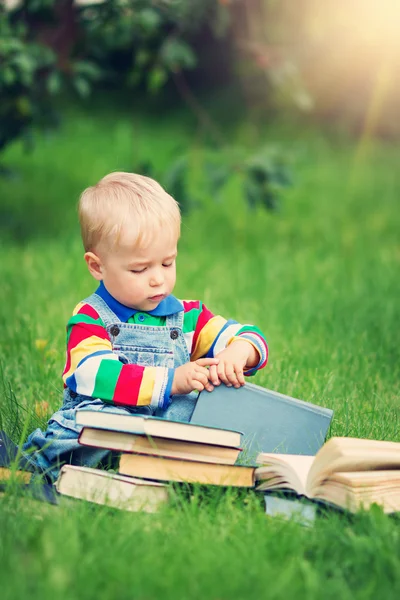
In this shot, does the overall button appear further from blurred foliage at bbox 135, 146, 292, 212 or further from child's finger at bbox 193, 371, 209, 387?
blurred foliage at bbox 135, 146, 292, 212

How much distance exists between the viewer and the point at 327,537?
1878 millimetres

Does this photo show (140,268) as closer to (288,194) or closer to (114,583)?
(114,583)

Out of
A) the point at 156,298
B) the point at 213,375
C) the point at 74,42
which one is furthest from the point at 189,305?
the point at 74,42

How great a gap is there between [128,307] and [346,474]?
80cm

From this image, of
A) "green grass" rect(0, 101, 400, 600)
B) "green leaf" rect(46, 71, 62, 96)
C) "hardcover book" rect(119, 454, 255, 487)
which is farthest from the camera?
"green leaf" rect(46, 71, 62, 96)

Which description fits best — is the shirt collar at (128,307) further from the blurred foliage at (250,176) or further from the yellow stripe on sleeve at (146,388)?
the blurred foliage at (250,176)

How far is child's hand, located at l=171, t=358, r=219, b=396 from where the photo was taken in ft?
7.41

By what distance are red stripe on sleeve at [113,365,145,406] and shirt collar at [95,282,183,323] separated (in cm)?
20

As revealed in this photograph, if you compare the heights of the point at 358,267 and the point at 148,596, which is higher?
the point at 358,267

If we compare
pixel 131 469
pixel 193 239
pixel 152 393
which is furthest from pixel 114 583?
pixel 193 239

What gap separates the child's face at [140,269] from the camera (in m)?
2.31

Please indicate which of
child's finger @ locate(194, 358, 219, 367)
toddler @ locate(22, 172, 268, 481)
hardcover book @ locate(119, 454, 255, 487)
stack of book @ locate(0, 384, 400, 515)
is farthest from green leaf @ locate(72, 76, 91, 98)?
hardcover book @ locate(119, 454, 255, 487)

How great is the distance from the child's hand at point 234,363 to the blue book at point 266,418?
28mm

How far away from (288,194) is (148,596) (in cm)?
564
